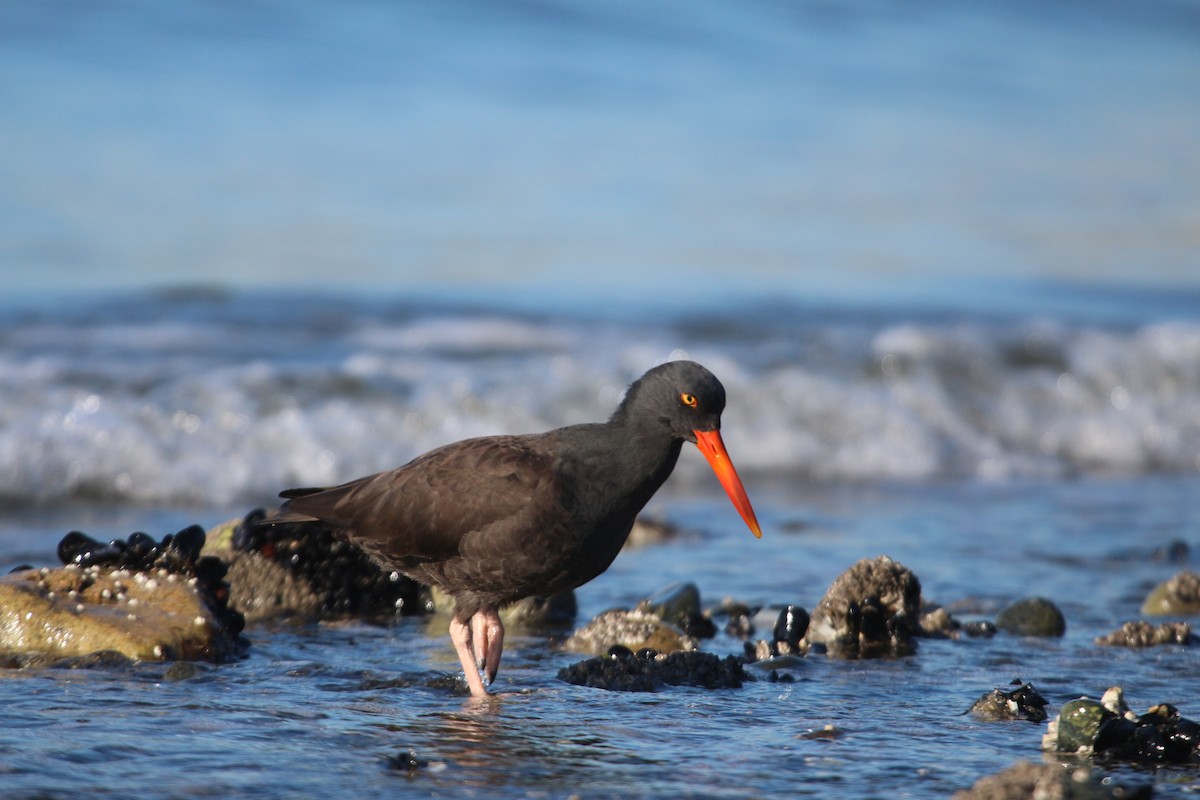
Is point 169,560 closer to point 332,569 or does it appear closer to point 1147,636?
point 332,569

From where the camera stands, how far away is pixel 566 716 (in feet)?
14.2

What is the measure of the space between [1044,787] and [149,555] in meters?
3.42

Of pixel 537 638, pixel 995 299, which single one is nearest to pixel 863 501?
pixel 537 638

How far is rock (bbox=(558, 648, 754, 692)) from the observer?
4.68 m

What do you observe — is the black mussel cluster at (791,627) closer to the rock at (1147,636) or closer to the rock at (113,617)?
the rock at (1147,636)

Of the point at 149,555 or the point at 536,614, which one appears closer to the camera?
the point at 149,555

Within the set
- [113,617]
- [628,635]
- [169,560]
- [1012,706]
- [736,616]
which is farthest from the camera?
[736,616]

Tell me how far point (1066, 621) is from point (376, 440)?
514 centimetres

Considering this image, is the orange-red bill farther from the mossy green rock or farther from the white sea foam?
the white sea foam

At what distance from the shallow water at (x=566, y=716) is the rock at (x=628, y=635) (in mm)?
102

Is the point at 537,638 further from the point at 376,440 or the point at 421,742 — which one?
the point at 376,440

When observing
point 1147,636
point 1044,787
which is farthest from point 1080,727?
point 1147,636

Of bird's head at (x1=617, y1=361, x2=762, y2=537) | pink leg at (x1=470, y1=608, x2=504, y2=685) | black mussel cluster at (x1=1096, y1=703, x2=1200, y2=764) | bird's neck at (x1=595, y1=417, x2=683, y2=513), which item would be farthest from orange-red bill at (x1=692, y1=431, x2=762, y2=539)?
black mussel cluster at (x1=1096, y1=703, x2=1200, y2=764)

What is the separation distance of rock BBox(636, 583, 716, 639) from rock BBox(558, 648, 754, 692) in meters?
0.79
